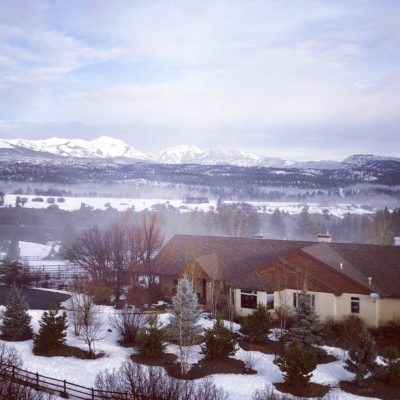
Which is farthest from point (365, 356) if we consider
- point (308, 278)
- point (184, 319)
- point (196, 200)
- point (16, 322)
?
point (196, 200)

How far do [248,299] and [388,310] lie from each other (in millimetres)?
8623

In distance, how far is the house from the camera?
30.0m

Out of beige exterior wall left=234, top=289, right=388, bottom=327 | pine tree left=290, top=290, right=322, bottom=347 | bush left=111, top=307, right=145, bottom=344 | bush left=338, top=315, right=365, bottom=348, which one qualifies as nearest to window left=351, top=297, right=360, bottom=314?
beige exterior wall left=234, top=289, right=388, bottom=327

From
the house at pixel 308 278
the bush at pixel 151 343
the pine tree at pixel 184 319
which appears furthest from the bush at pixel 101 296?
the pine tree at pixel 184 319

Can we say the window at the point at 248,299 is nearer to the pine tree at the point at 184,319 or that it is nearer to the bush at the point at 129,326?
the pine tree at the point at 184,319

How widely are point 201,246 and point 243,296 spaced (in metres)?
9.33

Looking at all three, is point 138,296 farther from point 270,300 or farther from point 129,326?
point 270,300

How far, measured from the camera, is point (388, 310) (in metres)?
29.8

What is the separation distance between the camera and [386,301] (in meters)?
29.9

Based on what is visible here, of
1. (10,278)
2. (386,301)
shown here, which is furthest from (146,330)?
(10,278)

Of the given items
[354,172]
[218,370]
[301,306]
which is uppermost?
[354,172]

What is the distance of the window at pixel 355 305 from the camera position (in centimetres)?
3011

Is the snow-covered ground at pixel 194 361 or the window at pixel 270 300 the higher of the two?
the window at pixel 270 300

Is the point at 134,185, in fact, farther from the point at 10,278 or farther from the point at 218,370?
the point at 218,370
